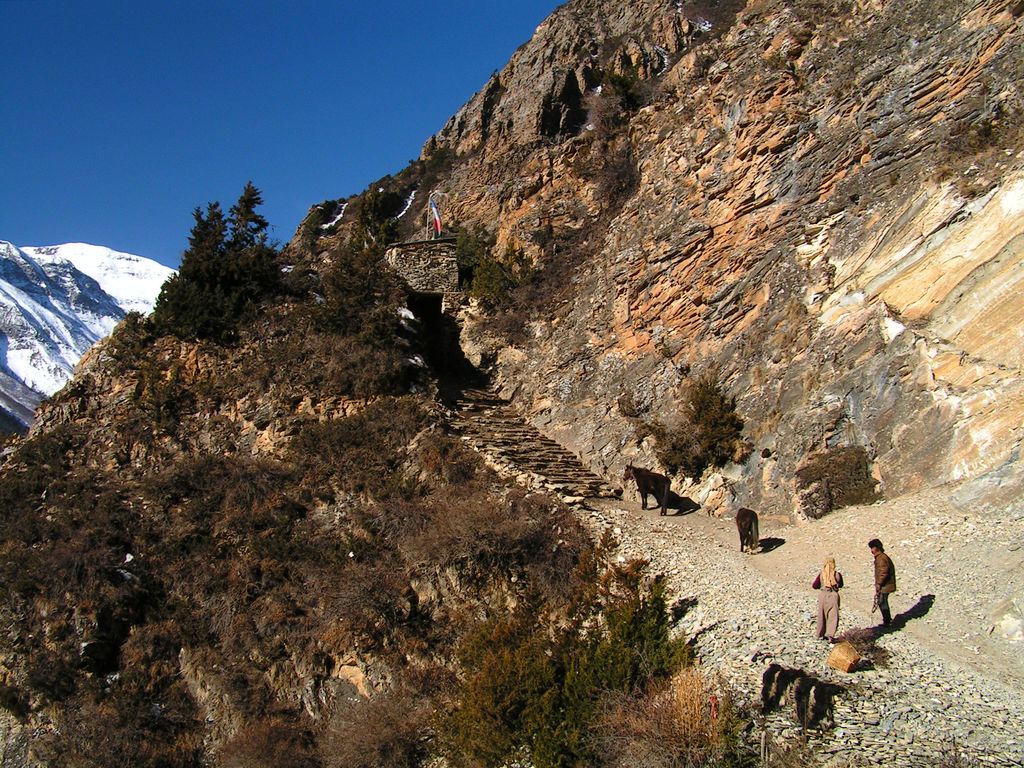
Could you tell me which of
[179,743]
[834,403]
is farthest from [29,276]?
[834,403]

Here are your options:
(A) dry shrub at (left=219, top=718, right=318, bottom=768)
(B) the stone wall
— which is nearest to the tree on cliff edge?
(B) the stone wall

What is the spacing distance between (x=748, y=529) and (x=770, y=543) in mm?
552

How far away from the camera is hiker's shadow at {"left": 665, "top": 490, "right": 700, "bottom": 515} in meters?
16.5

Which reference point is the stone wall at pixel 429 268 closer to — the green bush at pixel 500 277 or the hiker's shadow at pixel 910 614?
the green bush at pixel 500 277

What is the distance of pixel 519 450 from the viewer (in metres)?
19.7

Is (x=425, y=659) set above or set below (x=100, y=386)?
below

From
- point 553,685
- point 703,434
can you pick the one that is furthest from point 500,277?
point 553,685

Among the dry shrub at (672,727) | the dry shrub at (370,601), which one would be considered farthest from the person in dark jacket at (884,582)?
the dry shrub at (370,601)

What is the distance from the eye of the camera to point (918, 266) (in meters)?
14.3

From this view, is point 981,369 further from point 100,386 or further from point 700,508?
point 100,386

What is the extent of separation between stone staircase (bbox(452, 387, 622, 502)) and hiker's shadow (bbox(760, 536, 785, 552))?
452 centimetres

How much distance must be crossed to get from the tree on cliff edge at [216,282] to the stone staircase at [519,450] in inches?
323

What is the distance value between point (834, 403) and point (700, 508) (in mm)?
4028

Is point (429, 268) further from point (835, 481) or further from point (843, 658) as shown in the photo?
point (843, 658)
